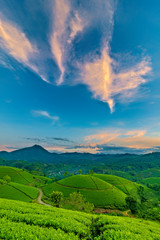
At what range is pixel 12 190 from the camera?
89625 millimetres

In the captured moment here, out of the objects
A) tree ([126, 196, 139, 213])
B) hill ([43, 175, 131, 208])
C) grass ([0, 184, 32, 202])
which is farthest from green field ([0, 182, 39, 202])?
tree ([126, 196, 139, 213])

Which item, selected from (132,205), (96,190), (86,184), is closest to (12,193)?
(86,184)

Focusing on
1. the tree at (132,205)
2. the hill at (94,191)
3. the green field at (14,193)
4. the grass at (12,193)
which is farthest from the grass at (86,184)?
the grass at (12,193)

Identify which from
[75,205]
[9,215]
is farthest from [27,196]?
[9,215]

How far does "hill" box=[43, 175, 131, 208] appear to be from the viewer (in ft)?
296

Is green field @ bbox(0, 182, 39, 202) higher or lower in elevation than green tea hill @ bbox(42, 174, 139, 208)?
higher

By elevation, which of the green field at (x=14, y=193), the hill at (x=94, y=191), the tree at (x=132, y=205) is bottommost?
the tree at (x=132, y=205)

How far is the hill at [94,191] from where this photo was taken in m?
90.1

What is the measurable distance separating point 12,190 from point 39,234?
104064 mm

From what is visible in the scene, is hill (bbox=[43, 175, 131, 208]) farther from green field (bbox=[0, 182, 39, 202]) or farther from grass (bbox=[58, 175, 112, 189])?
green field (bbox=[0, 182, 39, 202])

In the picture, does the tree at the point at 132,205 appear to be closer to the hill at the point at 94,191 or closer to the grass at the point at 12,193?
the hill at the point at 94,191

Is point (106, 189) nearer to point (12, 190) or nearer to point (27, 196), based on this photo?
point (27, 196)

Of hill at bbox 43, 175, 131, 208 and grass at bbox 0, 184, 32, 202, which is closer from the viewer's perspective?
grass at bbox 0, 184, 32, 202

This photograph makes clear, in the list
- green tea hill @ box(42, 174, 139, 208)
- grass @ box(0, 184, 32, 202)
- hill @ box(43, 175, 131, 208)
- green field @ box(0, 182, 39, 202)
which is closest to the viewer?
grass @ box(0, 184, 32, 202)
